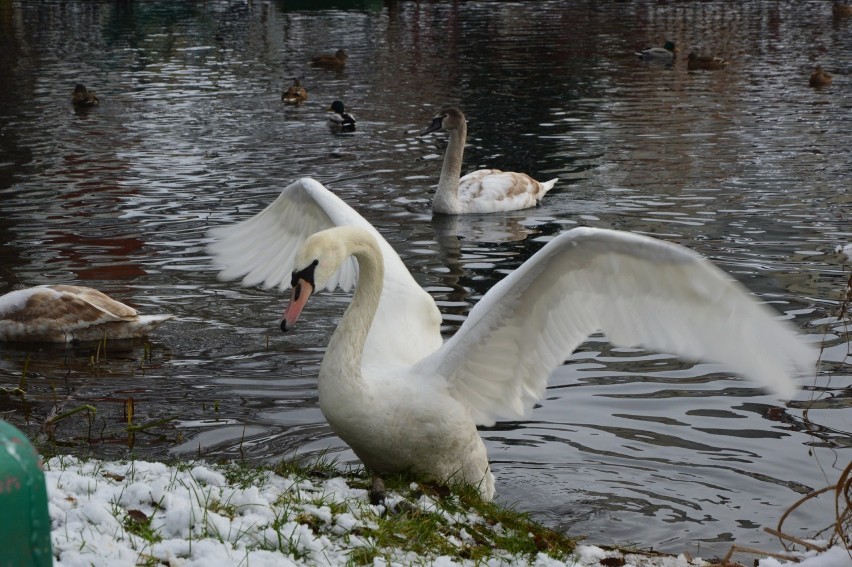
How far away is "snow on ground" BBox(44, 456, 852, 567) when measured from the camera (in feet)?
14.4

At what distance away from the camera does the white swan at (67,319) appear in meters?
9.61

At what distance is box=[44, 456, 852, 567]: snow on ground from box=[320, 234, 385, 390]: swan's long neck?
1.71 ft

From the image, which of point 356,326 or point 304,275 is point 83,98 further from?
point 304,275

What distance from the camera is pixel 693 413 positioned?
819 cm

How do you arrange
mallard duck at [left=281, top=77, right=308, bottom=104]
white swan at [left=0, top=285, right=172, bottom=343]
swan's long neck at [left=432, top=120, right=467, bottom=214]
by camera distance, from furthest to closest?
1. mallard duck at [left=281, top=77, right=308, bottom=104]
2. swan's long neck at [left=432, top=120, right=467, bottom=214]
3. white swan at [left=0, top=285, right=172, bottom=343]

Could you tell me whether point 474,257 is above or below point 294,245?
below

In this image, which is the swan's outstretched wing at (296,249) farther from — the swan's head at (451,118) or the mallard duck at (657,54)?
the mallard duck at (657,54)

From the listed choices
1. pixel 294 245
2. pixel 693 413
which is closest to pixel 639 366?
pixel 693 413

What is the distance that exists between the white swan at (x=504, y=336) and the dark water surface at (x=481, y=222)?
92cm

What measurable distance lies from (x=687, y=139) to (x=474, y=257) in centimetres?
764

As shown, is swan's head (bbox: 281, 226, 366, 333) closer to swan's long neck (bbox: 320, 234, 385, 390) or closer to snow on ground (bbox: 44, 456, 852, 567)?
swan's long neck (bbox: 320, 234, 385, 390)

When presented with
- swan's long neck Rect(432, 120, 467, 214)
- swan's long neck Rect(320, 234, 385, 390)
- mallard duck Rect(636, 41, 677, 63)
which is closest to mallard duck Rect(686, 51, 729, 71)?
mallard duck Rect(636, 41, 677, 63)

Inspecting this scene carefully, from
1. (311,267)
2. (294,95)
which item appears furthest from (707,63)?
(311,267)

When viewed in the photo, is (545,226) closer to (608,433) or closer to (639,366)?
(639,366)
